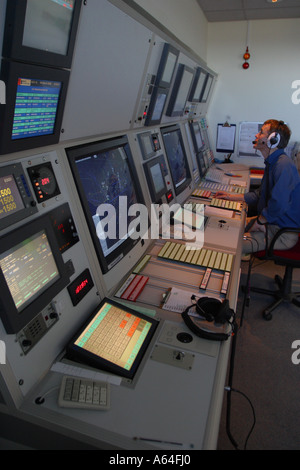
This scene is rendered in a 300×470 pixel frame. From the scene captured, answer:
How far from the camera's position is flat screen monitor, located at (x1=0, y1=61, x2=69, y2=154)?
0.92 meters

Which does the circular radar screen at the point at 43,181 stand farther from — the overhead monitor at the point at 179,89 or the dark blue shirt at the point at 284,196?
the dark blue shirt at the point at 284,196

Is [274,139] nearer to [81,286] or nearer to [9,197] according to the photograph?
[81,286]

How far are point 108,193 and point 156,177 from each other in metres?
0.68

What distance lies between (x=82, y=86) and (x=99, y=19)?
247 millimetres

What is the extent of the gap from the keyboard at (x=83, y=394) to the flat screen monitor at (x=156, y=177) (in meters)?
1.29

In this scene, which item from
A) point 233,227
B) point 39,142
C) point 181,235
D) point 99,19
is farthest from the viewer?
point 233,227

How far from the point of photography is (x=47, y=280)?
44.4 inches

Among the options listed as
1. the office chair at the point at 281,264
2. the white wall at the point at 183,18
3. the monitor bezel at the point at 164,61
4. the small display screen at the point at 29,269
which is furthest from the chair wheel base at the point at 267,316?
the white wall at the point at 183,18

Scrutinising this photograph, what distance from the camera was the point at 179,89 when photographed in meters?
2.65

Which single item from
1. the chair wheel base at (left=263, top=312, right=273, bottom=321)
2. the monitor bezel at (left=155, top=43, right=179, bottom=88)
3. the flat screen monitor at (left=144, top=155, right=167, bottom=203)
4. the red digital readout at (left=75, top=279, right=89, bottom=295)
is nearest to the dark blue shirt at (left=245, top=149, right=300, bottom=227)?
the chair wheel base at (left=263, top=312, right=273, bottom=321)

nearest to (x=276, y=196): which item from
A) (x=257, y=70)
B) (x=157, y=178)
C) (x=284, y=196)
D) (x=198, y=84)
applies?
(x=284, y=196)
